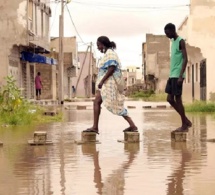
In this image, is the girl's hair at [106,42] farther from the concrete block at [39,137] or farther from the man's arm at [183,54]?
the concrete block at [39,137]

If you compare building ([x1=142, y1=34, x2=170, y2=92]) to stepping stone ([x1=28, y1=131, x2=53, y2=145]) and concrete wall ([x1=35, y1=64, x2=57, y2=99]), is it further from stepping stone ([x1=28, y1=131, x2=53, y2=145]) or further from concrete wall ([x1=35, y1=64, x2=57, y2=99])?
stepping stone ([x1=28, y1=131, x2=53, y2=145])

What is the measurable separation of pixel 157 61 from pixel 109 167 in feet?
231

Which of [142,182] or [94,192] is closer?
[94,192]

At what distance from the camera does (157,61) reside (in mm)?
77250

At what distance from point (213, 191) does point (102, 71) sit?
5.11 m

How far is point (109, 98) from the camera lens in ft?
33.5

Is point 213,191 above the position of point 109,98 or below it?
below

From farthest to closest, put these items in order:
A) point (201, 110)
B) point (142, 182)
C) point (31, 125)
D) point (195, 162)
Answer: point (201, 110) < point (31, 125) < point (195, 162) < point (142, 182)

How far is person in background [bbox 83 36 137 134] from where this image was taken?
1023 centimetres

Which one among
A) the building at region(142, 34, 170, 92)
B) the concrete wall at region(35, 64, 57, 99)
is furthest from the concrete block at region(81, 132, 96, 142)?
the building at region(142, 34, 170, 92)

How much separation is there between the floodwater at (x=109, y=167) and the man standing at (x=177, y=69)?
0.61 metres

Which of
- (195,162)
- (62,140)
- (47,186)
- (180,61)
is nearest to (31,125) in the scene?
(62,140)

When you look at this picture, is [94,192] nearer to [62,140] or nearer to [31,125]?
[62,140]

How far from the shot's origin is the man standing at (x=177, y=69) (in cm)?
1050
